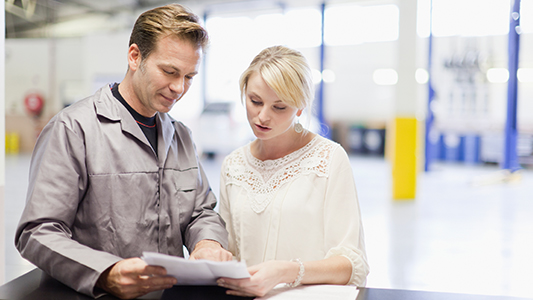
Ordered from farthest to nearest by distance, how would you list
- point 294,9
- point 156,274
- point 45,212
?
point 294,9 < point 45,212 < point 156,274

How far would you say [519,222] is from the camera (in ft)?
16.2

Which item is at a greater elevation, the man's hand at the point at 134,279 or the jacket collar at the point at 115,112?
the jacket collar at the point at 115,112

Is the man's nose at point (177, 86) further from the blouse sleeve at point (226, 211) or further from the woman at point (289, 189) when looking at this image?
the blouse sleeve at point (226, 211)

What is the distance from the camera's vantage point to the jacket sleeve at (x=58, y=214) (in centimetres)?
113

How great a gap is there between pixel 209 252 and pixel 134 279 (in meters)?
0.26

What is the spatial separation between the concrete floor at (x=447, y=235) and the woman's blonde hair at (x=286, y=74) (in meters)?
1.91

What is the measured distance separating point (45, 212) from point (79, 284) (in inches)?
8.3

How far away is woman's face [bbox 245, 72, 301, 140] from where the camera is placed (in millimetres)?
1510

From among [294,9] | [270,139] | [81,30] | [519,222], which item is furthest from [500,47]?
[270,139]

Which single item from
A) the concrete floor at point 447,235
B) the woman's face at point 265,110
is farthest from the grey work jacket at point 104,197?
the concrete floor at point 447,235

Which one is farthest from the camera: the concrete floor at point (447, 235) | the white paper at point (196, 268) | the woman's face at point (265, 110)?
the concrete floor at point (447, 235)

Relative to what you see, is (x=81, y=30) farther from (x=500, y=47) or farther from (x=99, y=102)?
(x=99, y=102)

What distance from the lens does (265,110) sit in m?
1.51

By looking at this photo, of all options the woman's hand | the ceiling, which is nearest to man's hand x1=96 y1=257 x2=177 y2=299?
the woman's hand
